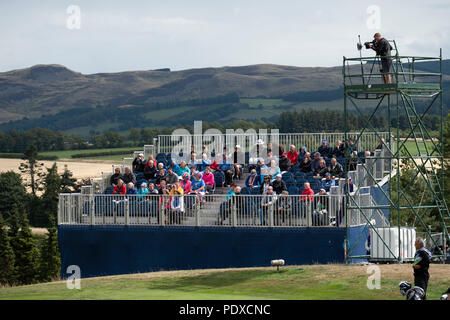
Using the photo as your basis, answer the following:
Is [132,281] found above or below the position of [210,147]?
below

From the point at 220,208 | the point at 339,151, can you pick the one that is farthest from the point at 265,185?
the point at 339,151

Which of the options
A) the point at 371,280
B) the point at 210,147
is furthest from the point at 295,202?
the point at 210,147

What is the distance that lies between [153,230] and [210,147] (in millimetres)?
10398

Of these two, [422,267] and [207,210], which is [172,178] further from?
[422,267]

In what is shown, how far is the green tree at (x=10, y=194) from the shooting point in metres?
133

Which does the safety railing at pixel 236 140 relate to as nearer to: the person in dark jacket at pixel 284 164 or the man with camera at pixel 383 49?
the person in dark jacket at pixel 284 164

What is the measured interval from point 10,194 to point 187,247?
109998 millimetres

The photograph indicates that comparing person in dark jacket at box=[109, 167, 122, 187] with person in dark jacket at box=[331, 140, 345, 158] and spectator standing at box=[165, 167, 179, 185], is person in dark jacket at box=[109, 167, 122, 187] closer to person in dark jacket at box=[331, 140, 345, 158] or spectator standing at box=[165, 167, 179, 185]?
spectator standing at box=[165, 167, 179, 185]

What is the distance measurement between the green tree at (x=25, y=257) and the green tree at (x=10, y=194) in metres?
60.6

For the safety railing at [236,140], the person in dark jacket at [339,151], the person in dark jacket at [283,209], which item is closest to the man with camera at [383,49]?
the person in dark jacket at [283,209]
